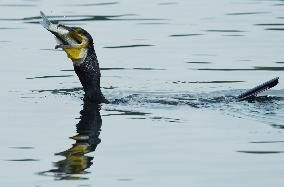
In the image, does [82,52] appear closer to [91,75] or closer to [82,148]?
[91,75]

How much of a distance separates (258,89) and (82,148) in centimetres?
301

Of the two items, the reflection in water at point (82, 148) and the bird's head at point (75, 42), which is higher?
the bird's head at point (75, 42)

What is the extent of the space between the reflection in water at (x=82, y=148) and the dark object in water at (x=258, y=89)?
1.72 m

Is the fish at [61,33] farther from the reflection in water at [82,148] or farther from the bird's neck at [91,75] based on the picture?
the reflection in water at [82,148]

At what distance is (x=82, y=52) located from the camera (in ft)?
42.3

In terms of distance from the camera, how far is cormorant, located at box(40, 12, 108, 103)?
1241cm

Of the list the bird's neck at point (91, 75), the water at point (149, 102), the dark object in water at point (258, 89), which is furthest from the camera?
the bird's neck at point (91, 75)

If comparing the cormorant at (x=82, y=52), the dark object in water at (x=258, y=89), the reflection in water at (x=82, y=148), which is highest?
the cormorant at (x=82, y=52)

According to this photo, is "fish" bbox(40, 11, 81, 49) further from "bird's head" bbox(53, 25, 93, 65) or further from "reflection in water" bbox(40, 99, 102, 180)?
"reflection in water" bbox(40, 99, 102, 180)

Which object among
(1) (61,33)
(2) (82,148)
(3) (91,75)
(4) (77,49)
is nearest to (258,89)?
(3) (91,75)

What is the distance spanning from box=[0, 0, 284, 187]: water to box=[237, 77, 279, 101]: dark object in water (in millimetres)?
111

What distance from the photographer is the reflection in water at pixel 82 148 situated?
970cm

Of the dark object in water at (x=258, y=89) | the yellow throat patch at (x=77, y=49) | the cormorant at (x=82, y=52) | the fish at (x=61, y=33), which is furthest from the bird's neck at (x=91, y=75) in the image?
the dark object in water at (x=258, y=89)

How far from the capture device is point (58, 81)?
1552 centimetres
